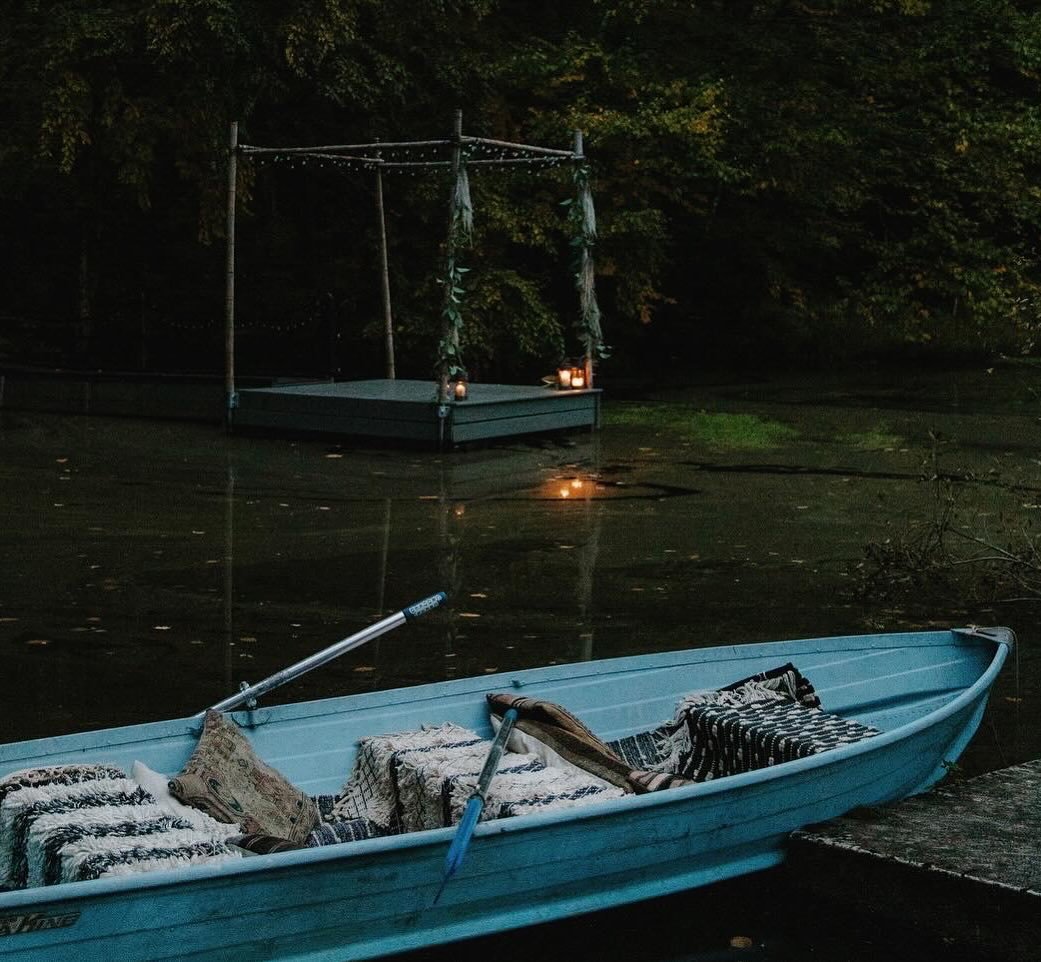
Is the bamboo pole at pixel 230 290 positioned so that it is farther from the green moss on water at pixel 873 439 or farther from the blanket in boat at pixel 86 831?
the blanket in boat at pixel 86 831

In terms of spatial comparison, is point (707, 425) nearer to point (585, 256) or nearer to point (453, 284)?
point (585, 256)

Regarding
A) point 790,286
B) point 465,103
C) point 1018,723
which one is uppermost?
point 465,103

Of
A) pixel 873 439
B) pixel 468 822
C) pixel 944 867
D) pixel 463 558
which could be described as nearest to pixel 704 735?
pixel 944 867

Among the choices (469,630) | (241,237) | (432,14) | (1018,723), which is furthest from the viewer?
(241,237)

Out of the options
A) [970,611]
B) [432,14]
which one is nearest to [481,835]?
[970,611]

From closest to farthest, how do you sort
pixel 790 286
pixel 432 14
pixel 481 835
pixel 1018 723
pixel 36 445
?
pixel 481 835 → pixel 1018 723 → pixel 36 445 → pixel 432 14 → pixel 790 286

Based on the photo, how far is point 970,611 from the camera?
934 centimetres

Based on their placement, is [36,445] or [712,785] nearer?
[712,785]

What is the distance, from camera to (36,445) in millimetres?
17125

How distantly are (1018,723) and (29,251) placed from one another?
22630mm

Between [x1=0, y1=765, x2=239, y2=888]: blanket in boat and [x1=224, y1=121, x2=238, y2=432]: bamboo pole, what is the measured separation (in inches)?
522

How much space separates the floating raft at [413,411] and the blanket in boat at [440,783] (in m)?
11.1

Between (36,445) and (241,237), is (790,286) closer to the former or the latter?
(241,237)

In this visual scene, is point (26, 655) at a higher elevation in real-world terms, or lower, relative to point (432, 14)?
lower
